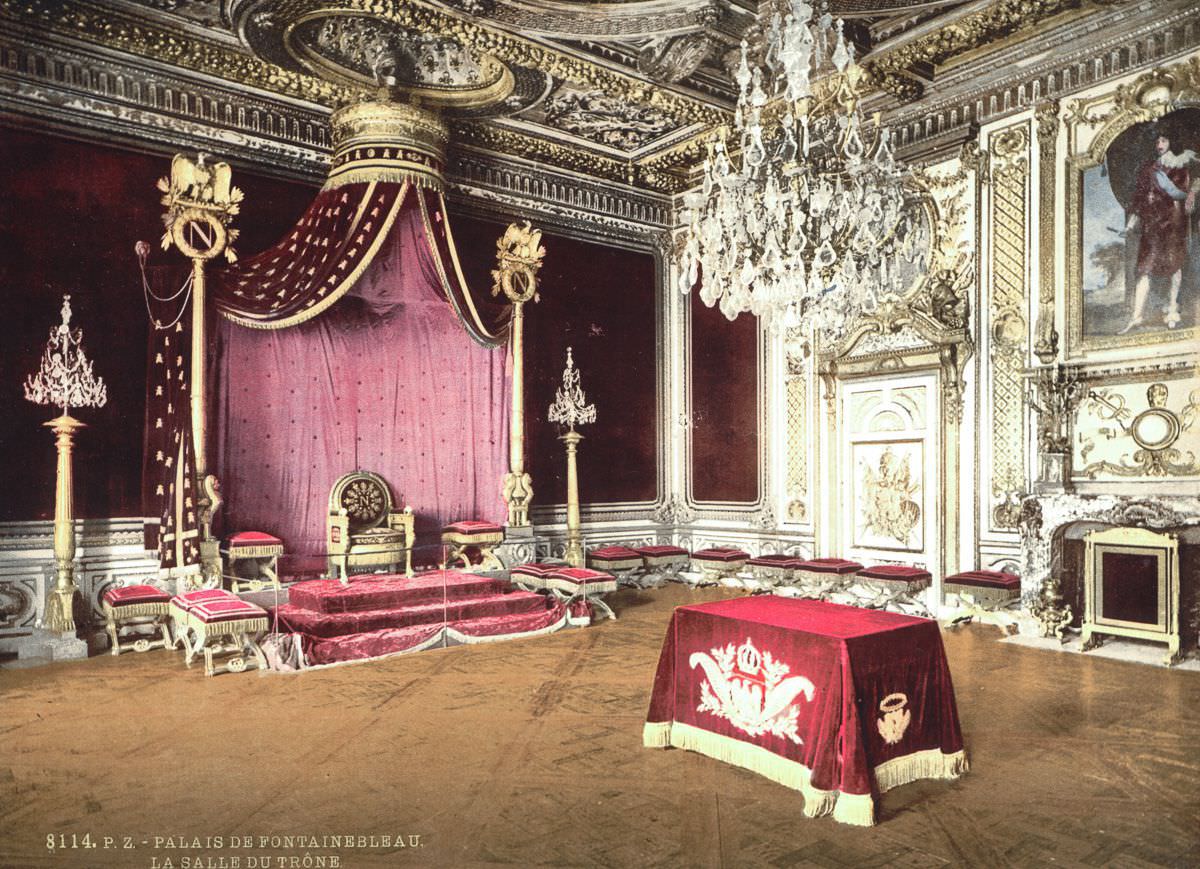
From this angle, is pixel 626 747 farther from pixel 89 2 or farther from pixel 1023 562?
pixel 89 2

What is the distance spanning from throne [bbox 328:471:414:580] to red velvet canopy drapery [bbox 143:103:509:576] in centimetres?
17

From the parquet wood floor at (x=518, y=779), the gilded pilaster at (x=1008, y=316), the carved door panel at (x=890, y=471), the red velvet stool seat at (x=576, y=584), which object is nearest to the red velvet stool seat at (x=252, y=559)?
the parquet wood floor at (x=518, y=779)

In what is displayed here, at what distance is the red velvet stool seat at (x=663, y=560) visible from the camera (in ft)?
31.2

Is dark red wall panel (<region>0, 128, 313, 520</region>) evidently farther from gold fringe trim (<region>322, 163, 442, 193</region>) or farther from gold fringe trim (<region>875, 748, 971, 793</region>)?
gold fringe trim (<region>875, 748, 971, 793</region>)

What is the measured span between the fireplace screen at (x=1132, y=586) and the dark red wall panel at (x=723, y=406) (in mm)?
3777

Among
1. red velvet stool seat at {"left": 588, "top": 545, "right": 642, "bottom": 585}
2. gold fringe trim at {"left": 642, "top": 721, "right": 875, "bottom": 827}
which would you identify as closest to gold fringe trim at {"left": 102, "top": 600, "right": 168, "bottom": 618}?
gold fringe trim at {"left": 642, "top": 721, "right": 875, "bottom": 827}

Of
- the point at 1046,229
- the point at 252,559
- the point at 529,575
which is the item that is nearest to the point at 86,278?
the point at 252,559

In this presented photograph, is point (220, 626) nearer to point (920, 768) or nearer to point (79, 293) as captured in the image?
point (79, 293)

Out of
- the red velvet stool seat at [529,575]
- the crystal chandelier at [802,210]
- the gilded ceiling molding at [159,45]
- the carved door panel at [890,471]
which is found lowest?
the red velvet stool seat at [529,575]

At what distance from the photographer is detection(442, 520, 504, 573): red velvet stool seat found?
823cm

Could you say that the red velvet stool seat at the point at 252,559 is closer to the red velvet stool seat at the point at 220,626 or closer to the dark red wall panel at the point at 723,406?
the red velvet stool seat at the point at 220,626

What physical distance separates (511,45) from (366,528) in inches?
170

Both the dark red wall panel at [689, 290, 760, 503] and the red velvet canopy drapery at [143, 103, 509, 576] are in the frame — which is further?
the dark red wall panel at [689, 290, 760, 503]

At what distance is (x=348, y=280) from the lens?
7.36 meters
